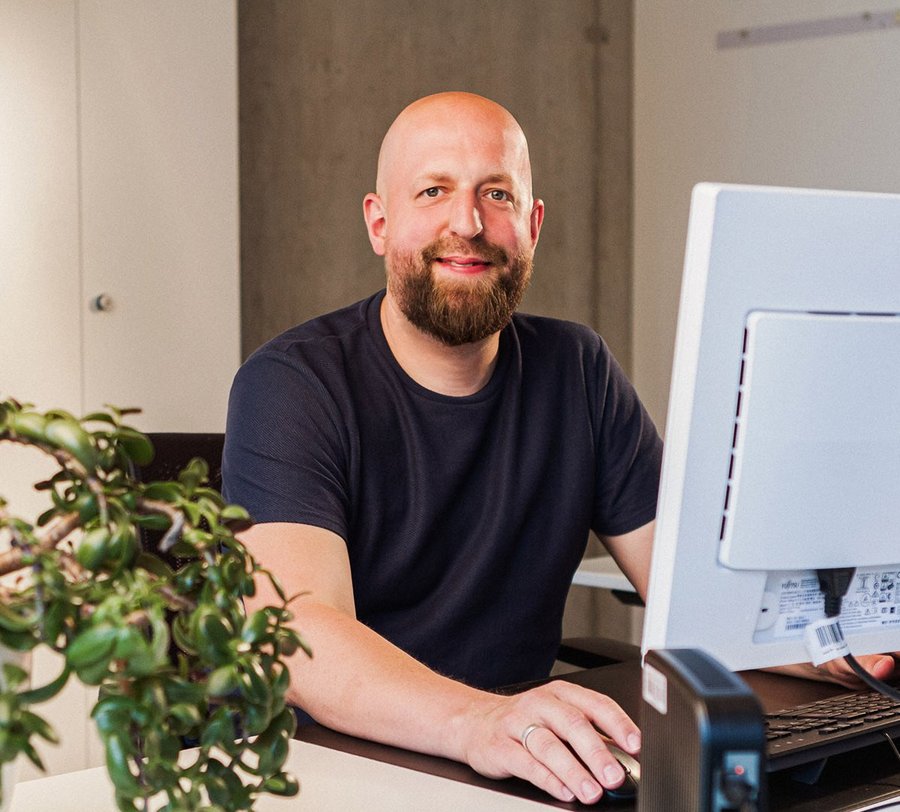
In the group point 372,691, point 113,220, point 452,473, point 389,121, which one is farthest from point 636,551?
point 389,121

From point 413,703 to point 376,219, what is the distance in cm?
101

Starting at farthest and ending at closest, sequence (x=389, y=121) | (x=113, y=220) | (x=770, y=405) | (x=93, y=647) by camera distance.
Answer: (x=389, y=121)
(x=113, y=220)
(x=770, y=405)
(x=93, y=647)

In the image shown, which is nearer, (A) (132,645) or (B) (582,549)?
(A) (132,645)

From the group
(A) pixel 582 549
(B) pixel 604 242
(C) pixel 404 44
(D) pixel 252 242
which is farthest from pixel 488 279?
(B) pixel 604 242

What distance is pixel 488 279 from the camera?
184cm

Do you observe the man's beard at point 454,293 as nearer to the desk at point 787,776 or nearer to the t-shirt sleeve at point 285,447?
the t-shirt sleeve at point 285,447

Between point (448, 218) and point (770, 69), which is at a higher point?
point (770, 69)

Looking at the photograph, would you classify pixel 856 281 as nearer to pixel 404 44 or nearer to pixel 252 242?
pixel 252 242

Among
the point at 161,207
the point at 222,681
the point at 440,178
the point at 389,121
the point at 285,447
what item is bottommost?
the point at 285,447

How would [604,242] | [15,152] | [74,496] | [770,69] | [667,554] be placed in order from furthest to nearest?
[604,242] → [770,69] → [15,152] → [667,554] → [74,496]

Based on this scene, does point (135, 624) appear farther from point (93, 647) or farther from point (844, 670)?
point (844, 670)

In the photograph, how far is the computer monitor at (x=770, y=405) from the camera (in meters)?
0.92

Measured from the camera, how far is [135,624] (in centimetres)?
62

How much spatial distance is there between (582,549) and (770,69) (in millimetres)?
2910
